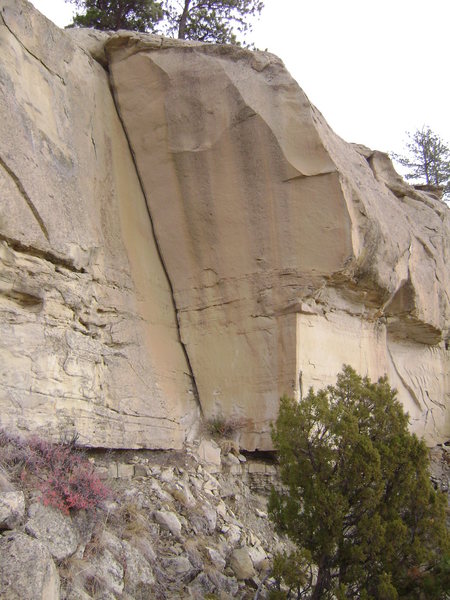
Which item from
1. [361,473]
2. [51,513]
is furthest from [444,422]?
[51,513]

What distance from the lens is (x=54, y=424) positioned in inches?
262

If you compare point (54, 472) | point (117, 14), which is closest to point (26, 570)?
point (54, 472)

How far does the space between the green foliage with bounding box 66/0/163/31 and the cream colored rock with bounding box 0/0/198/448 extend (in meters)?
6.22

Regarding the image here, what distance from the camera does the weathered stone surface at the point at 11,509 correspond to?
462 cm

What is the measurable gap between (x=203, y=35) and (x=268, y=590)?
1392 cm

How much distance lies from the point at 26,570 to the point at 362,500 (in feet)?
10.3

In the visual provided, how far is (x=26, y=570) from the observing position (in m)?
4.35

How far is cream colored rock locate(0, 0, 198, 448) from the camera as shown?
6.78 metres

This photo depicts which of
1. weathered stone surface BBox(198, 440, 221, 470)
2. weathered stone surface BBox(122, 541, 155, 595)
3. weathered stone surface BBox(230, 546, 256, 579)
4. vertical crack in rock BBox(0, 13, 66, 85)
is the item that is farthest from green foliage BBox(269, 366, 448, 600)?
vertical crack in rock BBox(0, 13, 66, 85)

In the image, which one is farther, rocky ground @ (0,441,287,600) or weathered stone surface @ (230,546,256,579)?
weathered stone surface @ (230,546,256,579)

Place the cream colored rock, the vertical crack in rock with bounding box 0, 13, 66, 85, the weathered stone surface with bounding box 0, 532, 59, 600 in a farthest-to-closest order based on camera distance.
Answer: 1. the vertical crack in rock with bounding box 0, 13, 66, 85
2. the cream colored rock
3. the weathered stone surface with bounding box 0, 532, 59, 600

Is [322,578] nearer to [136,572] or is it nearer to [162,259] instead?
[136,572]

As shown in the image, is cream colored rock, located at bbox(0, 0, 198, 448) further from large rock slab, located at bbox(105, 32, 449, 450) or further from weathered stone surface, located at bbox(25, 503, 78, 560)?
weathered stone surface, located at bbox(25, 503, 78, 560)

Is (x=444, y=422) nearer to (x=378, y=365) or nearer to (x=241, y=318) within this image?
(x=378, y=365)
